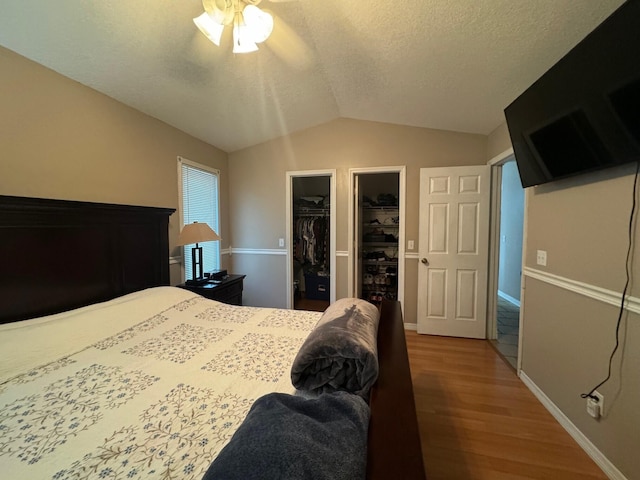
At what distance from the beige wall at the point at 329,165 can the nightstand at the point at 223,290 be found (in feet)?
2.26

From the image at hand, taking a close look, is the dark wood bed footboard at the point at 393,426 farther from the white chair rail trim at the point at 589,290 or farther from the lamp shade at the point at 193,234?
the lamp shade at the point at 193,234

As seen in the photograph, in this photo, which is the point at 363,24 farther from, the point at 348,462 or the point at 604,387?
the point at 604,387

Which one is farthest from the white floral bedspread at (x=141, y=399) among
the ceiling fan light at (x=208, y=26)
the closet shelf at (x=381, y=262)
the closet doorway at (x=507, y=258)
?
the closet shelf at (x=381, y=262)

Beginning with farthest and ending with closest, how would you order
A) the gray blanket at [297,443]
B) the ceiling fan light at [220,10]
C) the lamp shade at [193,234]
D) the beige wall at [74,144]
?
the lamp shade at [193,234]
the beige wall at [74,144]
the ceiling fan light at [220,10]
the gray blanket at [297,443]

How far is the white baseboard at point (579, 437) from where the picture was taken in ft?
4.27

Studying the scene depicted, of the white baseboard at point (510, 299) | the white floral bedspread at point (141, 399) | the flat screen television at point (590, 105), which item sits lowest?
the white baseboard at point (510, 299)

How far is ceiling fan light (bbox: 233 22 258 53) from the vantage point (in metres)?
1.30

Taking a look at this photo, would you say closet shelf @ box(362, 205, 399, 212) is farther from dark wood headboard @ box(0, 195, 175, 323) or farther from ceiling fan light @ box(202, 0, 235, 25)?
ceiling fan light @ box(202, 0, 235, 25)

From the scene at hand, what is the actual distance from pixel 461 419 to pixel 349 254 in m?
1.91

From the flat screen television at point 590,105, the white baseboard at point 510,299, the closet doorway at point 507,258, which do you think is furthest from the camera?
the white baseboard at point 510,299

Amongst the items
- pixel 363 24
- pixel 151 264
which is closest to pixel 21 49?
pixel 151 264

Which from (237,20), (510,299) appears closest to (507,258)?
(510,299)

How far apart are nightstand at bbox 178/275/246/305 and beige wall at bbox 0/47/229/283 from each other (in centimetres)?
67

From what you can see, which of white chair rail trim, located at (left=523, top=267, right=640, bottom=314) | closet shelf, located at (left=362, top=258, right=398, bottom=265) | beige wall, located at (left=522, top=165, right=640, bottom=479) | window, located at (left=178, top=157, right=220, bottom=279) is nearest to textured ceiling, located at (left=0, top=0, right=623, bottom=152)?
window, located at (left=178, top=157, right=220, bottom=279)
